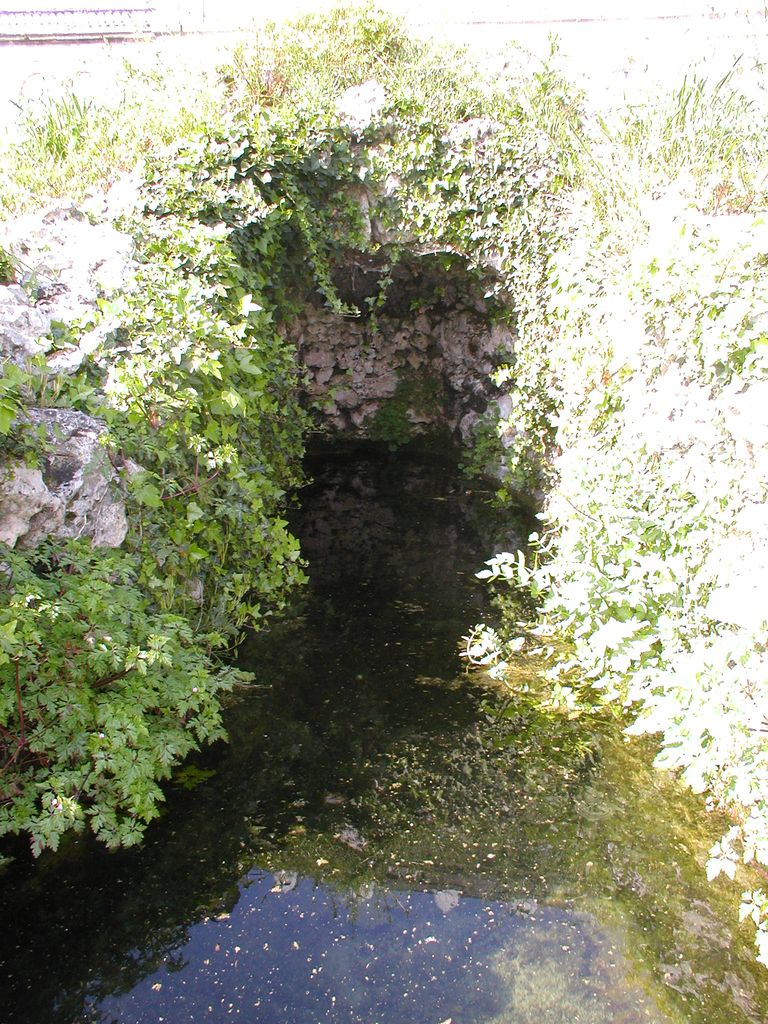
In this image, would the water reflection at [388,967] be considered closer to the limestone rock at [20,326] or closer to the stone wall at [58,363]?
the stone wall at [58,363]

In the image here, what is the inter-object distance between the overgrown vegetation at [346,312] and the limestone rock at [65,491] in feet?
0.45

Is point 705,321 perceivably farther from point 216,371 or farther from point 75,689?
point 75,689

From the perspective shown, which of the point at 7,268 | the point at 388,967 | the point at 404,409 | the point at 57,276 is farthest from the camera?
the point at 404,409

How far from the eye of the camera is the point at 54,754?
321 cm

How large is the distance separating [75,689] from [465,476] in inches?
256

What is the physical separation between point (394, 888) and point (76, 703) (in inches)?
63.5

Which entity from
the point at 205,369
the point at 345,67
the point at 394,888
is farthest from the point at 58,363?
the point at 345,67

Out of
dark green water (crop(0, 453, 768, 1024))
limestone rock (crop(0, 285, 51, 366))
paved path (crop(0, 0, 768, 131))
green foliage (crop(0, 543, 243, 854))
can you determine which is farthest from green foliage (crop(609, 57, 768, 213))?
green foliage (crop(0, 543, 243, 854))

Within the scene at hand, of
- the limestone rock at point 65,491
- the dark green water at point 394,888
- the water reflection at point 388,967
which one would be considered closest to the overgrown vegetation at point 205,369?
the limestone rock at point 65,491

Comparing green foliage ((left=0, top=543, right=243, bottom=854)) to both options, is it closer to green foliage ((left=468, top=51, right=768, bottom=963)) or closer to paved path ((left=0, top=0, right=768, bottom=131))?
green foliage ((left=468, top=51, right=768, bottom=963))

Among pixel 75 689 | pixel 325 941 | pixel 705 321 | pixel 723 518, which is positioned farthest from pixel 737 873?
pixel 75 689

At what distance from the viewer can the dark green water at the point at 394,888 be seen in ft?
8.97

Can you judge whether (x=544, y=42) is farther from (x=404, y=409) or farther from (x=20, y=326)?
(x=20, y=326)

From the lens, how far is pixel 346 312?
26.0ft
